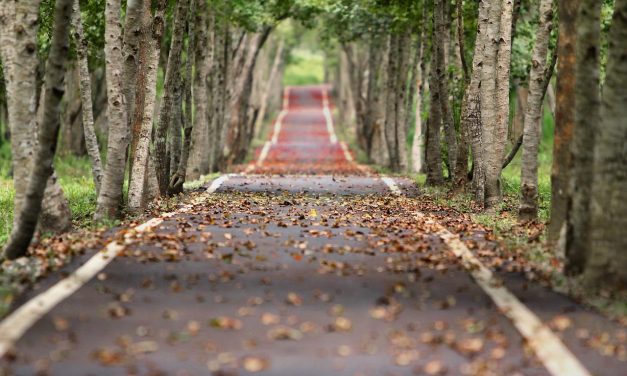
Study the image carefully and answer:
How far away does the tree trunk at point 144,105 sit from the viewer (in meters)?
17.3

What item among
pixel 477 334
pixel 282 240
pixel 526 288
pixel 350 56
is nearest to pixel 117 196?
pixel 282 240

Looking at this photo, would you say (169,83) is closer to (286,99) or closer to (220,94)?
(220,94)

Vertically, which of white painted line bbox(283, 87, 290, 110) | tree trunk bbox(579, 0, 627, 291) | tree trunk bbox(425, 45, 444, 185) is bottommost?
white painted line bbox(283, 87, 290, 110)

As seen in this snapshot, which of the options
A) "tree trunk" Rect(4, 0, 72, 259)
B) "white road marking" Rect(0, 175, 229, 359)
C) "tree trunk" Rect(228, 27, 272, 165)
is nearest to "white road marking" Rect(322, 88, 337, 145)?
"tree trunk" Rect(228, 27, 272, 165)

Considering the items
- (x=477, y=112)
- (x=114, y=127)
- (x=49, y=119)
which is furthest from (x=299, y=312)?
(x=477, y=112)

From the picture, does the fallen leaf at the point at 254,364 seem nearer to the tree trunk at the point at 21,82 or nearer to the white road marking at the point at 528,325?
the white road marking at the point at 528,325

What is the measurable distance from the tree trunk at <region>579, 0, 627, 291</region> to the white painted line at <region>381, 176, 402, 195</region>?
12484mm

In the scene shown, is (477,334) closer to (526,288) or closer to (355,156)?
(526,288)

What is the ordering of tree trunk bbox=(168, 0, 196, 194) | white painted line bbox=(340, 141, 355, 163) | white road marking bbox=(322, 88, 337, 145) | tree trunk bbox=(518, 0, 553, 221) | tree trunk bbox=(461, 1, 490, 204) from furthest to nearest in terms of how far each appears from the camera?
white road marking bbox=(322, 88, 337, 145)
white painted line bbox=(340, 141, 355, 163)
tree trunk bbox=(168, 0, 196, 194)
tree trunk bbox=(461, 1, 490, 204)
tree trunk bbox=(518, 0, 553, 221)

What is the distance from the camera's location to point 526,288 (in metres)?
10.3

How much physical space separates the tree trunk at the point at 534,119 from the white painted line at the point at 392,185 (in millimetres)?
6756

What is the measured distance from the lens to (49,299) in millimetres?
9461

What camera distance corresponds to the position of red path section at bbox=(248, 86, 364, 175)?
129 feet

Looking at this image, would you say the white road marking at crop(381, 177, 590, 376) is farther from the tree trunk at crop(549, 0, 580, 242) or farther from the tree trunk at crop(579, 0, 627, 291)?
the tree trunk at crop(549, 0, 580, 242)
